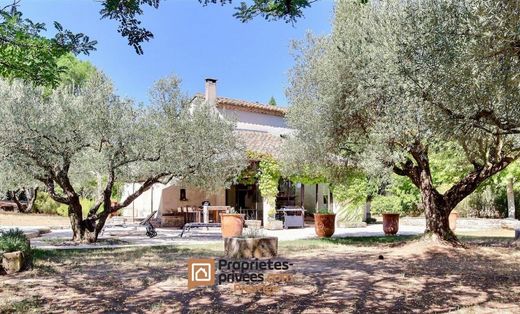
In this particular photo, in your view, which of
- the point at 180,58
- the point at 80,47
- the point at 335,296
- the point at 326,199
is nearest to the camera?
the point at 80,47

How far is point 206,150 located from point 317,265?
19.1ft

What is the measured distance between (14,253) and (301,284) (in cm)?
562

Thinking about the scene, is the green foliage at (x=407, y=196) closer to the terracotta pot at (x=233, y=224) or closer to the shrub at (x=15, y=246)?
the terracotta pot at (x=233, y=224)

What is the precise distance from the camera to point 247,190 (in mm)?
25719

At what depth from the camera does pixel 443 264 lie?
31.6ft

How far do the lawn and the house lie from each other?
10882 millimetres

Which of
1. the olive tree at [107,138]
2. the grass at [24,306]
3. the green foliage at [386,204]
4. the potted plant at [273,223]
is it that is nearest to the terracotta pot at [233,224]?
the olive tree at [107,138]

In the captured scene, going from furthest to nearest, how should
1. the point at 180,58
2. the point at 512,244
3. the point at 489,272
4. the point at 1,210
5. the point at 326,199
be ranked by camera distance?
the point at 1,210
the point at 326,199
the point at 180,58
the point at 512,244
the point at 489,272

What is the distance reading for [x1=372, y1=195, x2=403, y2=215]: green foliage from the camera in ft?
83.0

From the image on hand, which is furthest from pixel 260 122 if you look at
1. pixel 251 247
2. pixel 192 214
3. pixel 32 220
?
pixel 251 247

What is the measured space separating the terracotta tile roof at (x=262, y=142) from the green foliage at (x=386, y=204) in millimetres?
6978

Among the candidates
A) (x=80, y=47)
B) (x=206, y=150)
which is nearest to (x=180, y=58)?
(x=206, y=150)

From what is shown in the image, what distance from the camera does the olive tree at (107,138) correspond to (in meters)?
12.2

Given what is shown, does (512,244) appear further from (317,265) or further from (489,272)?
(317,265)
